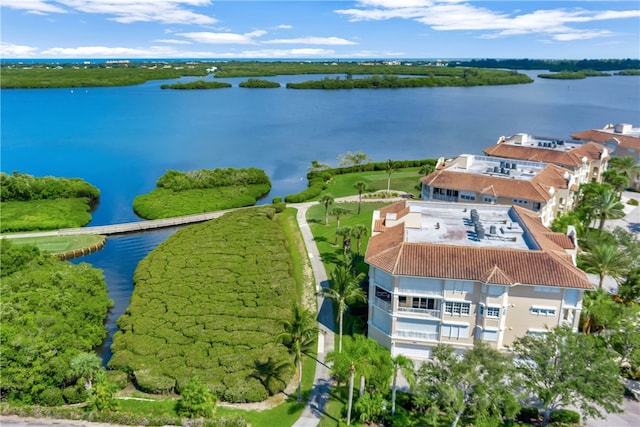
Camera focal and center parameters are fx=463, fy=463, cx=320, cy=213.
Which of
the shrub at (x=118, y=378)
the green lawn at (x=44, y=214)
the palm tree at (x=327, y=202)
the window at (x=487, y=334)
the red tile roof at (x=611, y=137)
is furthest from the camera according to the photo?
the red tile roof at (x=611, y=137)

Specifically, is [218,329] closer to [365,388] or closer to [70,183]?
[365,388]

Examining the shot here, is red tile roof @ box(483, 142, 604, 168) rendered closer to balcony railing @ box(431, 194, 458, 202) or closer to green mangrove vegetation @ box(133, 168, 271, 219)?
balcony railing @ box(431, 194, 458, 202)

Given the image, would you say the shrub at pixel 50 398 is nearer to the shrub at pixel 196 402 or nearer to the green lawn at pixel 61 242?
the shrub at pixel 196 402

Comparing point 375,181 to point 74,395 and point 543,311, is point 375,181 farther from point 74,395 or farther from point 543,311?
point 74,395

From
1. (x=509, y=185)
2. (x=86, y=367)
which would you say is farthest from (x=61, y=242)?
(x=509, y=185)

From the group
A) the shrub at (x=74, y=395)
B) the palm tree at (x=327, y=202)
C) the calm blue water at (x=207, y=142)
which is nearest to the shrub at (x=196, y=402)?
the shrub at (x=74, y=395)

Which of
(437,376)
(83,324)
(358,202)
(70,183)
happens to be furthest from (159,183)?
(437,376)
